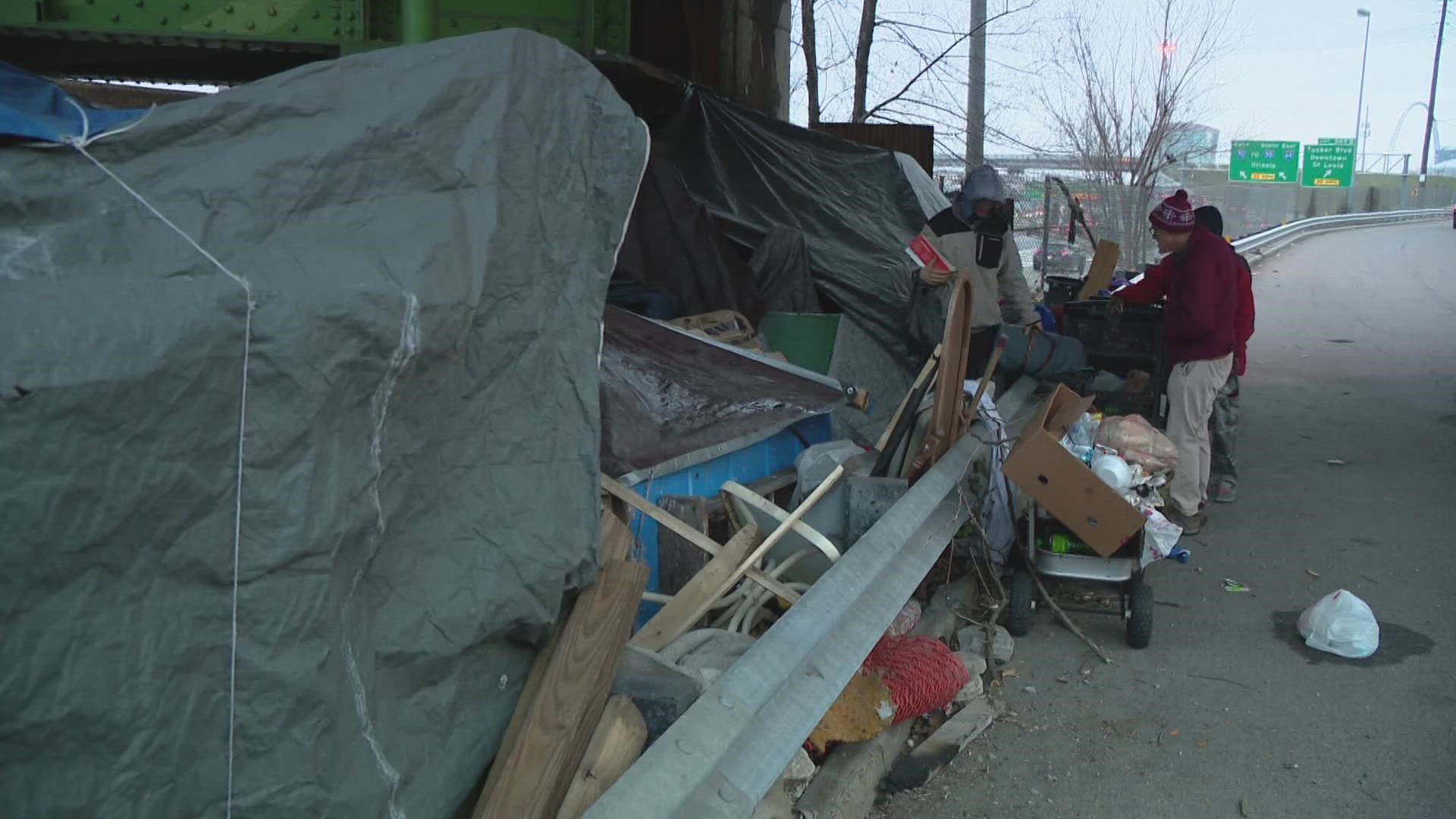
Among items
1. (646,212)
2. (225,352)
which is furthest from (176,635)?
(646,212)

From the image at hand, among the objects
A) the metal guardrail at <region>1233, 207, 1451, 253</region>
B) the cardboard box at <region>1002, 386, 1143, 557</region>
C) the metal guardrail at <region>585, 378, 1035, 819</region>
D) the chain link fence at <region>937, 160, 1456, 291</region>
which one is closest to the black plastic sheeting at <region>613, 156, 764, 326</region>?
the cardboard box at <region>1002, 386, 1143, 557</region>

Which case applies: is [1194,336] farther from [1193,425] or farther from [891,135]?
[891,135]

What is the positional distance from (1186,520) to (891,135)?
650cm

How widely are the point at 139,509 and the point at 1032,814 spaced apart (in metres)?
3.10

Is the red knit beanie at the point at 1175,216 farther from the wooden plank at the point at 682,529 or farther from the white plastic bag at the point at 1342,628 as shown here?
the wooden plank at the point at 682,529

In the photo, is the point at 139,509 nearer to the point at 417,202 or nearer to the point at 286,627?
the point at 286,627

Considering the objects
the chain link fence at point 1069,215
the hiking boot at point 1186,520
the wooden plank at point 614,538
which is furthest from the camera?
the chain link fence at point 1069,215

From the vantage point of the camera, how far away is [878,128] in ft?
42.2

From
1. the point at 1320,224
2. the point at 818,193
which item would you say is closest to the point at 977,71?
the point at 818,193

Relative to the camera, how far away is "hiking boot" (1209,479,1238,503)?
26.8 feet

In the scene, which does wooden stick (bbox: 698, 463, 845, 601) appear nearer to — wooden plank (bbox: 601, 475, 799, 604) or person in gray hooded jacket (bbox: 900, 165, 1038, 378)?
wooden plank (bbox: 601, 475, 799, 604)

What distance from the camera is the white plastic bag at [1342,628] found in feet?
18.0

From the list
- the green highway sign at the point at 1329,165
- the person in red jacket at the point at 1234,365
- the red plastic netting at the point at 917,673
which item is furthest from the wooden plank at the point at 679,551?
the green highway sign at the point at 1329,165

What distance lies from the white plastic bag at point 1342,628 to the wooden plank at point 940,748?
1.75 meters
